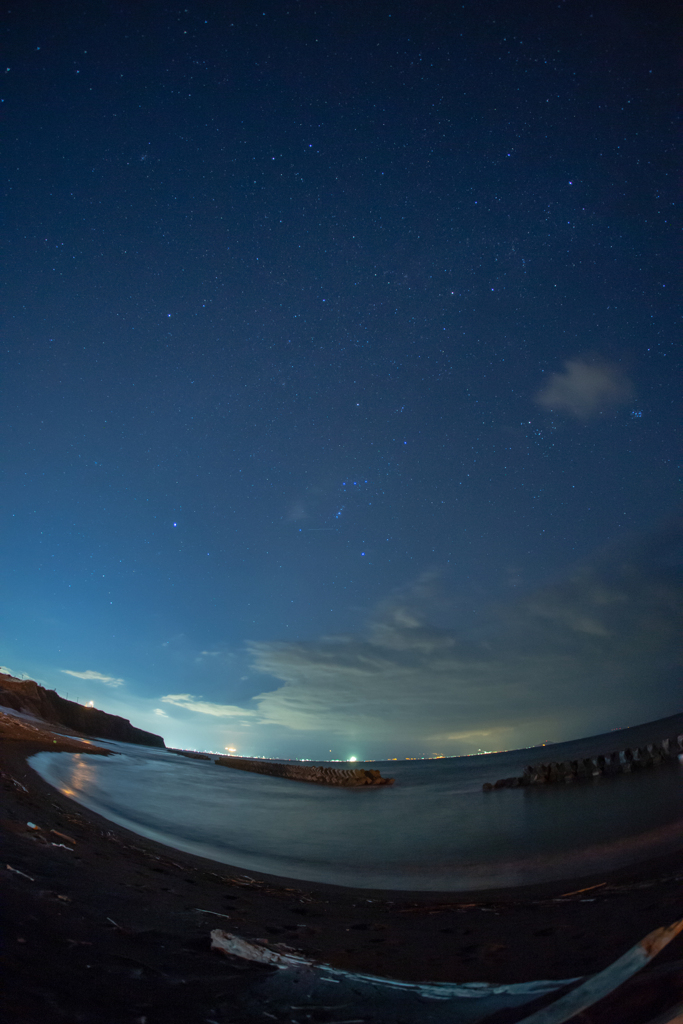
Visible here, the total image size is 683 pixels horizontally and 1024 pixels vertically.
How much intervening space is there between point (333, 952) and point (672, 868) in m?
3.36

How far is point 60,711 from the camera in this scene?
48.2 m

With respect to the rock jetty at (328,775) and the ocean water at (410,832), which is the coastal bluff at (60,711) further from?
the ocean water at (410,832)

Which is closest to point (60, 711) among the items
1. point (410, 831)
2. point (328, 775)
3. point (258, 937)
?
point (328, 775)

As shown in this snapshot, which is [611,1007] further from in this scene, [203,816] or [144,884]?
[203,816]

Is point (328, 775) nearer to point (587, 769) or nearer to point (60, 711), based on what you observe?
point (587, 769)

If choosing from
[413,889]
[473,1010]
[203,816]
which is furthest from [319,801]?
[473,1010]

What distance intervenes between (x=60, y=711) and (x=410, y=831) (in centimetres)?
5143

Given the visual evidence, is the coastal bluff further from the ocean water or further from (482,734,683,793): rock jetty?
(482,734,683,793): rock jetty

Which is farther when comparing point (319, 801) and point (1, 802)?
point (319, 801)

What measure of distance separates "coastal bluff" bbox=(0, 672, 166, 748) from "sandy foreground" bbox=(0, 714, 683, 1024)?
3552 cm

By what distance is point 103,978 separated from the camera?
5.00 ft

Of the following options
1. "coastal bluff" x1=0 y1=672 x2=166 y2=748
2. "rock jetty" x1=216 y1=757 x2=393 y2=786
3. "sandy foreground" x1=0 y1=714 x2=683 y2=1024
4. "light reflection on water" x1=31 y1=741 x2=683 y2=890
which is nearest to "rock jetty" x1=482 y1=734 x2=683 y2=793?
"light reflection on water" x1=31 y1=741 x2=683 y2=890

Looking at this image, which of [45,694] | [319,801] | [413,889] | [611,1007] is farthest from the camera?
[45,694]

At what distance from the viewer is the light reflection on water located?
6.01m
